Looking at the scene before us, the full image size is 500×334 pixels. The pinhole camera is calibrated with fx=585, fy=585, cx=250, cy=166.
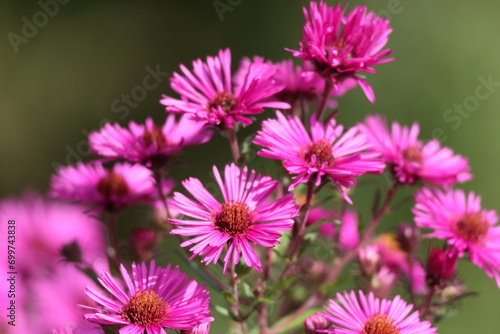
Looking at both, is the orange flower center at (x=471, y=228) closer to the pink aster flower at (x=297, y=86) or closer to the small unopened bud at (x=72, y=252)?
the pink aster flower at (x=297, y=86)

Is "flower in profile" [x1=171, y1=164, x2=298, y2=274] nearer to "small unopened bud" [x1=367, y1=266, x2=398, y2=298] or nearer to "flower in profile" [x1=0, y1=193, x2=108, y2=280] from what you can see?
"flower in profile" [x1=0, y1=193, x2=108, y2=280]

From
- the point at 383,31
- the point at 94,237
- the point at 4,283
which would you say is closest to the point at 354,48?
the point at 383,31

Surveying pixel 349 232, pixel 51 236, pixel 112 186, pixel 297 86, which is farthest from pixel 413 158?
pixel 51 236

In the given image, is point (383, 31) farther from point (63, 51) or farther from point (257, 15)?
point (63, 51)

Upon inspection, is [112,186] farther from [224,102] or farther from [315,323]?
[315,323]

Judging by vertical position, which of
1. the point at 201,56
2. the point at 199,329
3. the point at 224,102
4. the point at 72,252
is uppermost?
the point at 201,56

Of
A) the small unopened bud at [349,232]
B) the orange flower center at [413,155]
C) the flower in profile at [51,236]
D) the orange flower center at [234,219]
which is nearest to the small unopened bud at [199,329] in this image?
the orange flower center at [234,219]

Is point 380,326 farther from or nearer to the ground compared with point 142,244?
nearer to the ground
